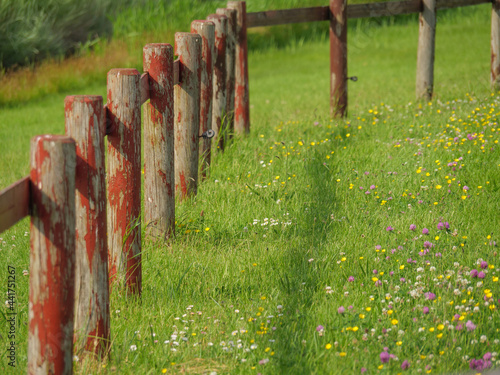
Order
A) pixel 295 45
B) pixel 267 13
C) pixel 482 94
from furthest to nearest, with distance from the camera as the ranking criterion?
pixel 295 45, pixel 482 94, pixel 267 13

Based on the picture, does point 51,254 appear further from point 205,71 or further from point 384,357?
point 205,71

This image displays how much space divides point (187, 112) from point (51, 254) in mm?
2946

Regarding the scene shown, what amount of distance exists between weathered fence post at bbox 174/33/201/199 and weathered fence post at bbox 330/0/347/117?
3355 millimetres

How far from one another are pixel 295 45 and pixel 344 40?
10678mm

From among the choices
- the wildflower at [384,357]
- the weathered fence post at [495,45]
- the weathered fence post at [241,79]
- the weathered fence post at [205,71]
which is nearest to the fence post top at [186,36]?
the weathered fence post at [205,71]

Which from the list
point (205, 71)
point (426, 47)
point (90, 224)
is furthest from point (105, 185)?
point (426, 47)

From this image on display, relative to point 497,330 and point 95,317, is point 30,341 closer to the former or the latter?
point 95,317

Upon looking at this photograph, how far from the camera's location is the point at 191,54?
5.12 meters

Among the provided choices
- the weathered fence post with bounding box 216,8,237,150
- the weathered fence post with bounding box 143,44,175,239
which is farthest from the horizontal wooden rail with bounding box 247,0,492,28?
the weathered fence post with bounding box 143,44,175,239

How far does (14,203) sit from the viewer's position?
2.31 m

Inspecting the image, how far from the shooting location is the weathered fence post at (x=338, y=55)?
8.12m

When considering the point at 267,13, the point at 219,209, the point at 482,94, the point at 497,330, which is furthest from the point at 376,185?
the point at 482,94

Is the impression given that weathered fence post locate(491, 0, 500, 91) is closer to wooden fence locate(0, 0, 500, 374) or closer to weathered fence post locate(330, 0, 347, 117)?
weathered fence post locate(330, 0, 347, 117)

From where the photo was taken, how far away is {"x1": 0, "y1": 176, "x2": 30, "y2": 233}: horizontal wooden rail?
2238mm
